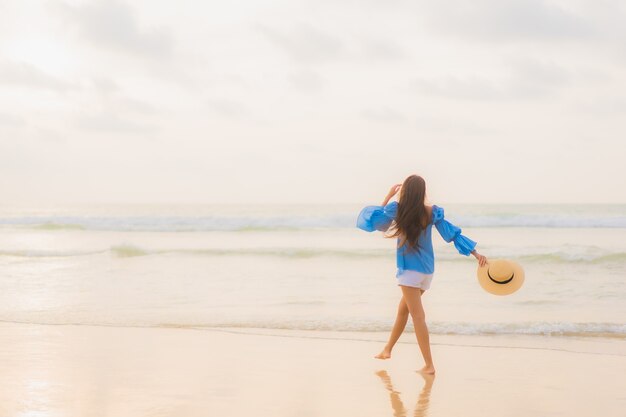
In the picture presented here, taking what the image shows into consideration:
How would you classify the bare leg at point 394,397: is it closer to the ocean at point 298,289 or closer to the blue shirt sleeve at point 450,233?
the blue shirt sleeve at point 450,233

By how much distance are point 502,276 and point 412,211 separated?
0.93 meters

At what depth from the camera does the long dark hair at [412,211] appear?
19.5 feet

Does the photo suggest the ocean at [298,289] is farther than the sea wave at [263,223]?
No

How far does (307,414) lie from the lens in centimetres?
497

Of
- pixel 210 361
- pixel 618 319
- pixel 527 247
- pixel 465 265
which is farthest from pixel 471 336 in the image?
pixel 527 247

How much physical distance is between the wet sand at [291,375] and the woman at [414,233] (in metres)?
0.67

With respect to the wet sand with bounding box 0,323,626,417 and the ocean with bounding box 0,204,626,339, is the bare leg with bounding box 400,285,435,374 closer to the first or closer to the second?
the wet sand with bounding box 0,323,626,417

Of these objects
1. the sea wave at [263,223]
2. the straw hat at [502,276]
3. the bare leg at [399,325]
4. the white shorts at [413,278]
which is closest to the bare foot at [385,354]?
the bare leg at [399,325]

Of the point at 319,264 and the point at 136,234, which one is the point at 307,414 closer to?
the point at 319,264

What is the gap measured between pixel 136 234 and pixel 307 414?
81.1ft

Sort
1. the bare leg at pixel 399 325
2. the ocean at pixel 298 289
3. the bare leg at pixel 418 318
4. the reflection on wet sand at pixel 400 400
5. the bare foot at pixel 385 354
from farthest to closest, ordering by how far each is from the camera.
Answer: the ocean at pixel 298 289 < the bare foot at pixel 385 354 < the bare leg at pixel 399 325 < the bare leg at pixel 418 318 < the reflection on wet sand at pixel 400 400

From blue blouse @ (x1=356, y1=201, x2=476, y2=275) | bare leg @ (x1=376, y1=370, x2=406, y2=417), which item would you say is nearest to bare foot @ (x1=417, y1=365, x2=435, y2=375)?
bare leg @ (x1=376, y1=370, x2=406, y2=417)

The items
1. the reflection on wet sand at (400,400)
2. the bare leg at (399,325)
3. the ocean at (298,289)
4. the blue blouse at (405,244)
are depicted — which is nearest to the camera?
the reflection on wet sand at (400,400)

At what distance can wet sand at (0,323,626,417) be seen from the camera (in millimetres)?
5129
